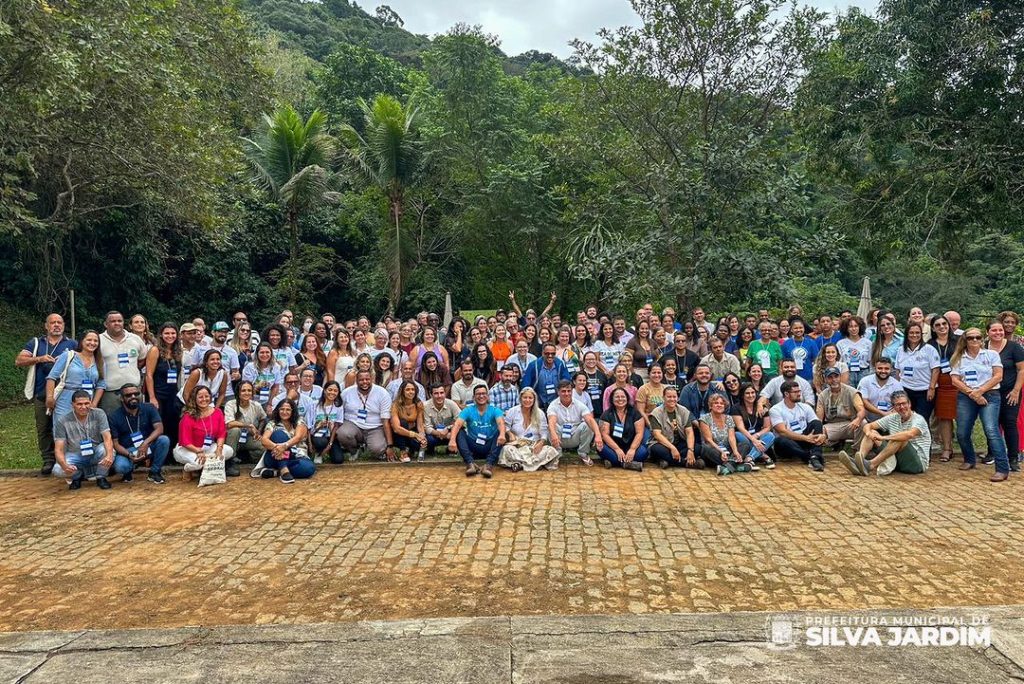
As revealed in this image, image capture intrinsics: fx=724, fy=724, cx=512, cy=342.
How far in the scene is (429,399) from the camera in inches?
365

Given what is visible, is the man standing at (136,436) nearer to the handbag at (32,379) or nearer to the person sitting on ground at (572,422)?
the handbag at (32,379)

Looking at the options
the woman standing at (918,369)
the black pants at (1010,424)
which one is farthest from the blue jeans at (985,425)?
the woman standing at (918,369)

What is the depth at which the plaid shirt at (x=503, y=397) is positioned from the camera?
29.0 ft

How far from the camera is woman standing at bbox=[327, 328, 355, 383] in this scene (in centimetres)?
948

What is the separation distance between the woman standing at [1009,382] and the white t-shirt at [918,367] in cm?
59

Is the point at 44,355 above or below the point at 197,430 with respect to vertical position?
above

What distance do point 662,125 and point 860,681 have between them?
12868mm

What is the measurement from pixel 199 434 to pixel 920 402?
8.32 meters

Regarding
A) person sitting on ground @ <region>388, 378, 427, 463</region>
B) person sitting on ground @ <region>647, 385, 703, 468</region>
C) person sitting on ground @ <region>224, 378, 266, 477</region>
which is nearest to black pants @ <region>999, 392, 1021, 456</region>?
person sitting on ground @ <region>647, 385, 703, 468</region>

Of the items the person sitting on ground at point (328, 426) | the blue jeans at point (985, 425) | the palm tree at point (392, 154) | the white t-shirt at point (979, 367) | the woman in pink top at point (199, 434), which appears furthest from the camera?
the palm tree at point (392, 154)

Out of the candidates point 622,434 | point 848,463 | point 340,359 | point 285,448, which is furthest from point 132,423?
point 848,463

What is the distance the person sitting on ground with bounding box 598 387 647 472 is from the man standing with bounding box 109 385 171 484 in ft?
16.3

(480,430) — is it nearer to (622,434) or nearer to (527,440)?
(527,440)

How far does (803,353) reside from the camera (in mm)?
9336
